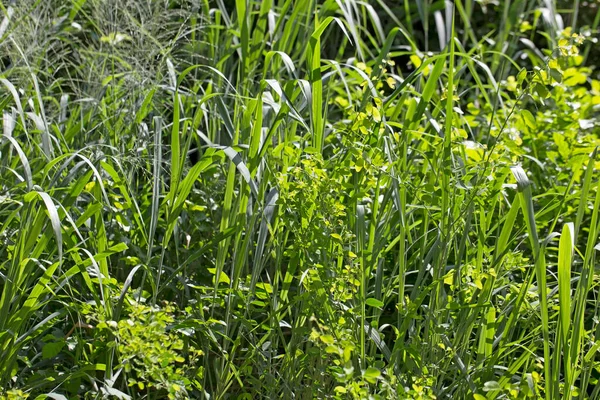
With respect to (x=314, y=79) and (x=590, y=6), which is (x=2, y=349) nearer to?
(x=314, y=79)

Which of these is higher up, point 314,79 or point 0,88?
point 314,79

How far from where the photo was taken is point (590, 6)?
460 cm

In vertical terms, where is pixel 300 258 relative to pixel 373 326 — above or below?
above

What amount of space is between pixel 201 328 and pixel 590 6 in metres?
3.61

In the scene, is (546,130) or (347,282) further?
(546,130)

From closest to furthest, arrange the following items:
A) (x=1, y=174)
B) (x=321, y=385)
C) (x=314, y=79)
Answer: (x=321, y=385)
(x=314, y=79)
(x=1, y=174)

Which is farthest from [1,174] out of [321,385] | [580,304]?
[580,304]

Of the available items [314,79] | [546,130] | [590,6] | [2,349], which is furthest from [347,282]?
[590,6]

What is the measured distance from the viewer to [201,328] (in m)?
1.79

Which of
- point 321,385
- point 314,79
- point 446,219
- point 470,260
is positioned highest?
point 314,79

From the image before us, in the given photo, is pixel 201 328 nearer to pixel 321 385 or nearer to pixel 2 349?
pixel 321 385

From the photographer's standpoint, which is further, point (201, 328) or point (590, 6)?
point (590, 6)

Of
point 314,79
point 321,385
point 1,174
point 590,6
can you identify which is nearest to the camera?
point 321,385

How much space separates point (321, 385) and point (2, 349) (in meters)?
0.68
